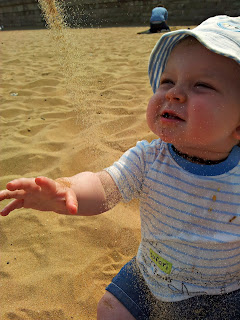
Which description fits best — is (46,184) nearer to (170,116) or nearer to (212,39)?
(170,116)

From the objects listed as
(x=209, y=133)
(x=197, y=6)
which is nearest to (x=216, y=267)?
(x=209, y=133)

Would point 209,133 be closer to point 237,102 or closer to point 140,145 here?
point 237,102

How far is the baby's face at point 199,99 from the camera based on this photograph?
1003 mm

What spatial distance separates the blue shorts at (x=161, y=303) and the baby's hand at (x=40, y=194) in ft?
1.48

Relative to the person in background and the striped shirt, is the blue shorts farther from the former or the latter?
the person in background

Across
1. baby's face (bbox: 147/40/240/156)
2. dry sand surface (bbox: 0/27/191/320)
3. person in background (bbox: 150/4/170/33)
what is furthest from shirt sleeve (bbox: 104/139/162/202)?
person in background (bbox: 150/4/170/33)

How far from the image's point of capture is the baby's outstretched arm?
102cm

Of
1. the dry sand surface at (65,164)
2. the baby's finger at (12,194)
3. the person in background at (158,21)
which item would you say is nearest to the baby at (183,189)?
the baby's finger at (12,194)

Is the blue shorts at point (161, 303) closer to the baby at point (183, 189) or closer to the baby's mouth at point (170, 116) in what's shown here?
the baby at point (183, 189)

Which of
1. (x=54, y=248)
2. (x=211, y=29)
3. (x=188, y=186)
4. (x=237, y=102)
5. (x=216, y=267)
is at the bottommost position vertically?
(x=54, y=248)

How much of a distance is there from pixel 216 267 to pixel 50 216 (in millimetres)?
1120

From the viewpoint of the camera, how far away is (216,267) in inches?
45.2

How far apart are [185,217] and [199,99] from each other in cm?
40

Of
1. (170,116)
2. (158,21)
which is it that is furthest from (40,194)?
(158,21)
